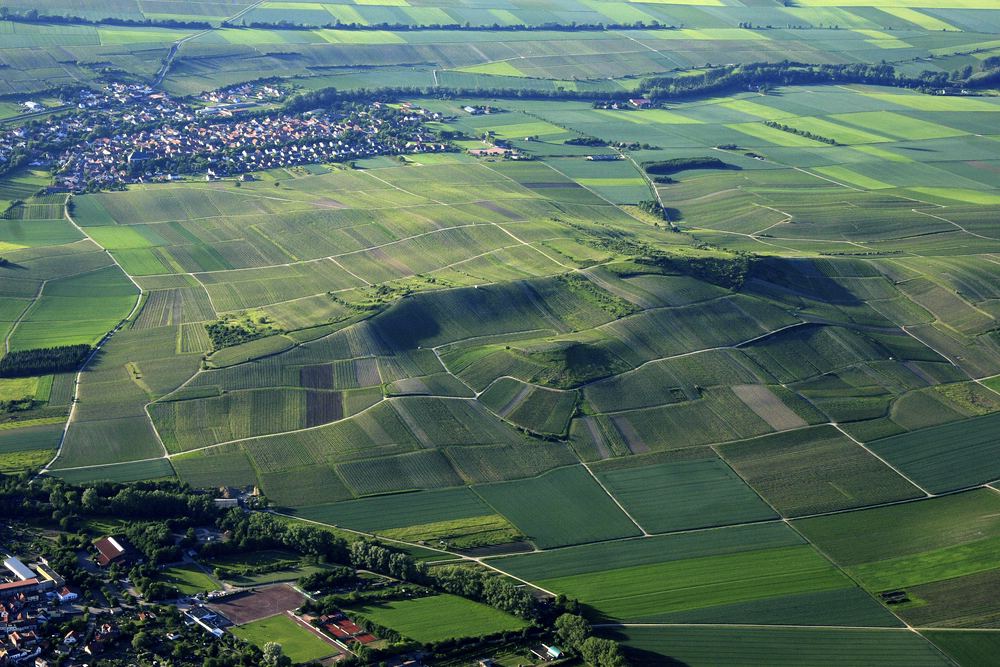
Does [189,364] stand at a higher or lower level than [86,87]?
lower

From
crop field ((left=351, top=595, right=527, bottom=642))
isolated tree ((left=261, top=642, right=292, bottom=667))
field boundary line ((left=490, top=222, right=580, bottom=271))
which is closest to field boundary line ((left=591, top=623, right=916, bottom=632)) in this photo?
crop field ((left=351, top=595, right=527, bottom=642))

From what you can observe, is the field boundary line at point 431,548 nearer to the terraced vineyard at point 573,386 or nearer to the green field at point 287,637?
the terraced vineyard at point 573,386

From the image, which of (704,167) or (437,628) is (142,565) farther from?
(704,167)

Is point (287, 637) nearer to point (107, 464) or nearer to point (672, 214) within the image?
point (107, 464)

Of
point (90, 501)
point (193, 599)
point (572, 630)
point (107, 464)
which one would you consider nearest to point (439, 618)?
point (572, 630)

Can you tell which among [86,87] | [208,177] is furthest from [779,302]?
[86,87]

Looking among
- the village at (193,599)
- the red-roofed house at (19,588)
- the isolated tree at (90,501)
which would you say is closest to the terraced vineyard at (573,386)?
the village at (193,599)
